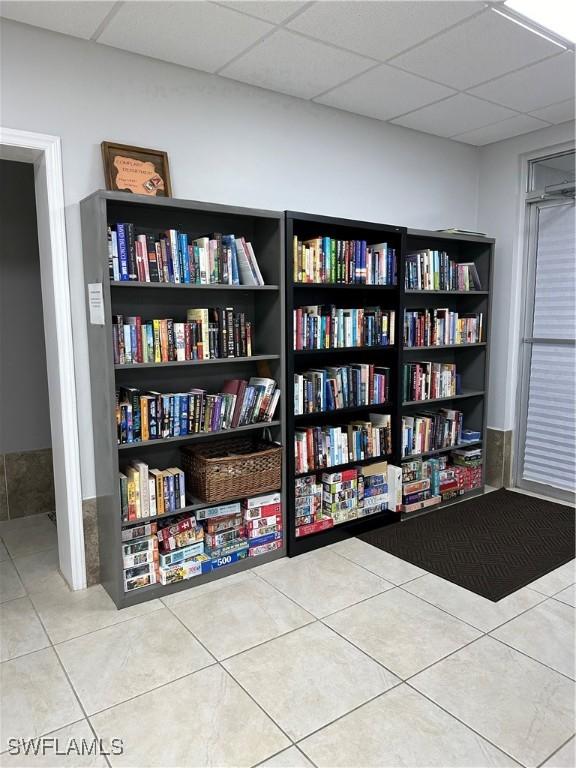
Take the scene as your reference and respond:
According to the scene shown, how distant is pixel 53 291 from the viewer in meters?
2.62

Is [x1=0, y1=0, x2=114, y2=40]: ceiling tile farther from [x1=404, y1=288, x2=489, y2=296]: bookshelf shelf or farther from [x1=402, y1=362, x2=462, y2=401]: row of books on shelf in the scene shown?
[x1=402, y1=362, x2=462, y2=401]: row of books on shelf

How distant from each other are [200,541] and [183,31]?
2460mm

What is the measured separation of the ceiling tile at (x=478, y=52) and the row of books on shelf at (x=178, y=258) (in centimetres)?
129

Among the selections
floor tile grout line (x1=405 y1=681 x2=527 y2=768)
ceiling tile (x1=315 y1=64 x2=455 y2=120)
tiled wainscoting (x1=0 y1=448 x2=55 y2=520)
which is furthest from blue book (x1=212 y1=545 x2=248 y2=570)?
ceiling tile (x1=315 y1=64 x2=455 y2=120)

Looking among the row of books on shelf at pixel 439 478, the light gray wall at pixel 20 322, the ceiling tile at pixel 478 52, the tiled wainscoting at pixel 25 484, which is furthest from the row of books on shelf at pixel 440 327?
the tiled wainscoting at pixel 25 484

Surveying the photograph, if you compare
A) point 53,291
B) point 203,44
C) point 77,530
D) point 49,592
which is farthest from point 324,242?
point 49,592

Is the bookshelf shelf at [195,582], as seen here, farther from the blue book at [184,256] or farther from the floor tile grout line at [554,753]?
the floor tile grout line at [554,753]

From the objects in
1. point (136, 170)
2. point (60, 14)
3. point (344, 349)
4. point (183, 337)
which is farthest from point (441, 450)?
point (60, 14)

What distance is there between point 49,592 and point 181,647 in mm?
904

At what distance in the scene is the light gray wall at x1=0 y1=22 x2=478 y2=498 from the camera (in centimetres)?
251

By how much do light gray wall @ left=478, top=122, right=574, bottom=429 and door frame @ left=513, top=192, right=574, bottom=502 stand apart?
3 centimetres

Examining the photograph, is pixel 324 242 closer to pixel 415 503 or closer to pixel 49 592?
pixel 415 503

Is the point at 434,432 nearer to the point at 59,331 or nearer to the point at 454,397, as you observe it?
the point at 454,397

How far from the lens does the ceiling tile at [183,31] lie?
2.29m
